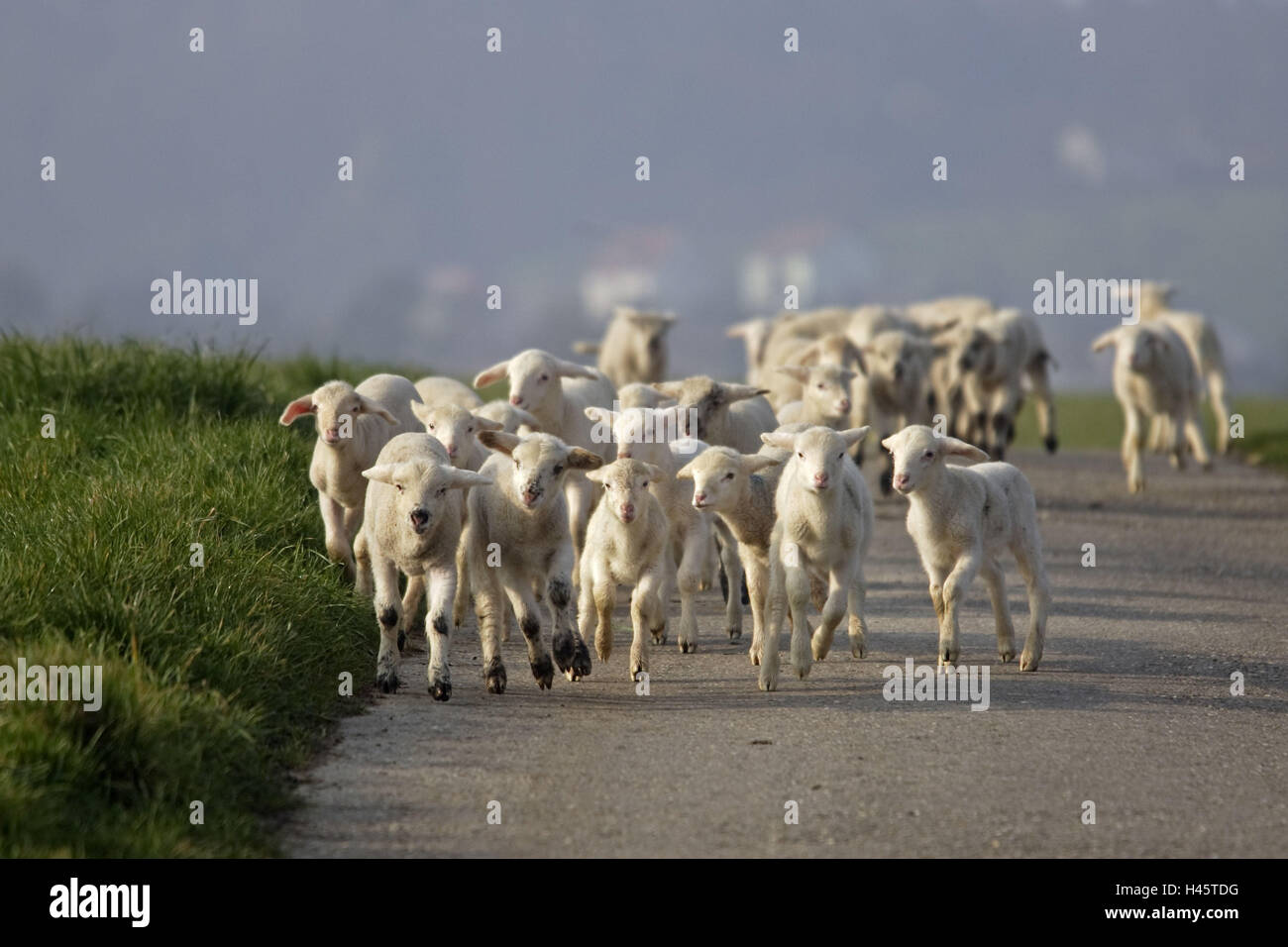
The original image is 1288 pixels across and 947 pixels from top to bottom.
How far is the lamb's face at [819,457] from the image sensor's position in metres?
8.18

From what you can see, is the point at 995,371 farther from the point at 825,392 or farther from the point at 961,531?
the point at 961,531

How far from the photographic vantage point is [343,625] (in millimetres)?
8531

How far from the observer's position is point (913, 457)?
8.52m

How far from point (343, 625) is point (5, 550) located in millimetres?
1572

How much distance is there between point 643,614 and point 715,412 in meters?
2.80

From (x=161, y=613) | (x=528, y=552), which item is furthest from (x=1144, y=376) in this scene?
(x=161, y=613)

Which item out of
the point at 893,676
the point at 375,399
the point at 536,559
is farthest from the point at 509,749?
the point at 375,399

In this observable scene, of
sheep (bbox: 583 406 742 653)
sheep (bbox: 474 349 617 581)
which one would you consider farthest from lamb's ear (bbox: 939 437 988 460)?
sheep (bbox: 474 349 617 581)

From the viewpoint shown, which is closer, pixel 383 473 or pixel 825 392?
pixel 383 473

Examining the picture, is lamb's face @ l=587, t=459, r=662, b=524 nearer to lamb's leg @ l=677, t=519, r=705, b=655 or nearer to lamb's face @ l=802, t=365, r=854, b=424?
lamb's leg @ l=677, t=519, r=705, b=655

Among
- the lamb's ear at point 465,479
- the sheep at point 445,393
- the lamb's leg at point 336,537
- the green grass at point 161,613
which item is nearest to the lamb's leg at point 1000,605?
the lamb's ear at point 465,479

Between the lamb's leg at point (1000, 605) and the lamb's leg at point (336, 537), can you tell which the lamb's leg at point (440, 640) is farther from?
the lamb's leg at point (1000, 605)

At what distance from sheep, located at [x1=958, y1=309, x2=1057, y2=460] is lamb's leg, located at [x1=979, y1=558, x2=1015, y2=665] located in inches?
402
